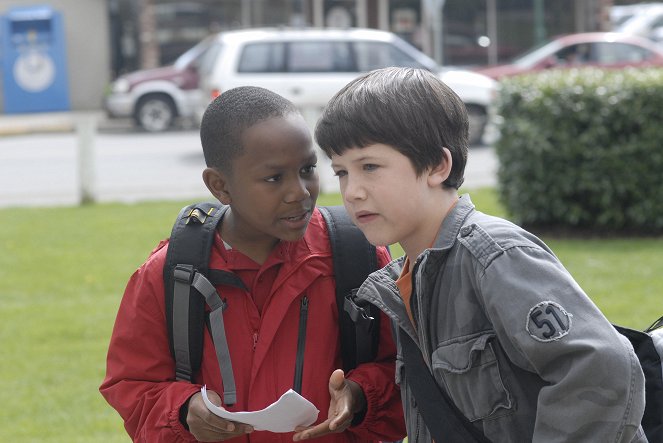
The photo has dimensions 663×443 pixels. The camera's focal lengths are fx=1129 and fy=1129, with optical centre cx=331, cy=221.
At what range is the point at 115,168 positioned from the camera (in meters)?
15.8

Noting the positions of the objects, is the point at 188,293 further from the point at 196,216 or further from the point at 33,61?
the point at 33,61

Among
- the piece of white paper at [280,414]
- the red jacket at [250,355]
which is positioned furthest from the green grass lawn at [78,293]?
the piece of white paper at [280,414]

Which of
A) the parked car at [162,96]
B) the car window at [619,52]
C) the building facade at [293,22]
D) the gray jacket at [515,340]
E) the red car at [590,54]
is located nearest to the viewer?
the gray jacket at [515,340]

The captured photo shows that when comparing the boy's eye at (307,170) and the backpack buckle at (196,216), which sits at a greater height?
the boy's eye at (307,170)

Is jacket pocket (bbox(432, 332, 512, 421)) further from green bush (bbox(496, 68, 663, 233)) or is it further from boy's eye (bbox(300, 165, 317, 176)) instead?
green bush (bbox(496, 68, 663, 233))

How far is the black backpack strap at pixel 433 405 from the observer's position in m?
2.19

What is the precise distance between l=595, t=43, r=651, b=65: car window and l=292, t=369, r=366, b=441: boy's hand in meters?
18.8

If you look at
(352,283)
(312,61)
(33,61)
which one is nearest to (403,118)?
(352,283)

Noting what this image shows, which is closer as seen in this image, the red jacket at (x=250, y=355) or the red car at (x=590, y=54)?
the red jacket at (x=250, y=355)

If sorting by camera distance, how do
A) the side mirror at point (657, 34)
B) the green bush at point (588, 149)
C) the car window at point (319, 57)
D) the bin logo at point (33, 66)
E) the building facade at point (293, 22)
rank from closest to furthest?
1. the green bush at point (588, 149)
2. the car window at point (319, 57)
3. the bin logo at point (33, 66)
4. the building facade at point (293, 22)
5. the side mirror at point (657, 34)

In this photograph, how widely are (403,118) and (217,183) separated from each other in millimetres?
560

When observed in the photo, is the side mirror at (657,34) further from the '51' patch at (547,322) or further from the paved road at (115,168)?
the '51' patch at (547,322)

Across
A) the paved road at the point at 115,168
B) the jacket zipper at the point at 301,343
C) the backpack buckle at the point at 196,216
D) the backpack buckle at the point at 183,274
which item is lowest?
the paved road at the point at 115,168

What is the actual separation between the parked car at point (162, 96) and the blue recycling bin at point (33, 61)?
11.0ft
